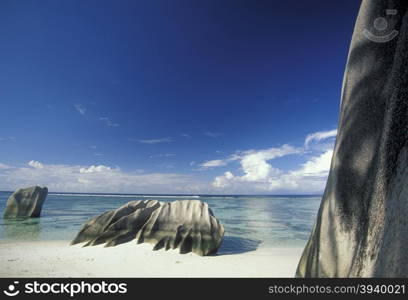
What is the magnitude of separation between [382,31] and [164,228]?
8725 mm

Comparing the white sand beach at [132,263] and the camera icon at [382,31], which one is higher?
the camera icon at [382,31]

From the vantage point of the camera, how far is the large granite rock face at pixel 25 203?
19.6 m

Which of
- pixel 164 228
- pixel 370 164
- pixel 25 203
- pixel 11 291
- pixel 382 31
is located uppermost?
pixel 382 31

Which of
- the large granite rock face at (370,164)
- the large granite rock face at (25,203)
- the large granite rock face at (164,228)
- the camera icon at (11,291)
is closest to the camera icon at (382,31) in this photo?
the large granite rock face at (370,164)

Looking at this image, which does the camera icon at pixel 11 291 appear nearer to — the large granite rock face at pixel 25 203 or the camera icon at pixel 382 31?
the camera icon at pixel 382 31

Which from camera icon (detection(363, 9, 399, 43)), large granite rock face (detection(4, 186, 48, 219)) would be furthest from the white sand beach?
large granite rock face (detection(4, 186, 48, 219))

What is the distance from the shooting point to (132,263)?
6.77 m

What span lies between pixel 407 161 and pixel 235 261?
680 centimetres

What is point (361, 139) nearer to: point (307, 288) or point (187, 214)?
point (307, 288)

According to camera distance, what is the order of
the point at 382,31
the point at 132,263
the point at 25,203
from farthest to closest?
the point at 25,203 < the point at 132,263 < the point at 382,31

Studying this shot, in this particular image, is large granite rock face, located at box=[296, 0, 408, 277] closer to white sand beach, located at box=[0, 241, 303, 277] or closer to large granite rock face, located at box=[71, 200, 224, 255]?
white sand beach, located at box=[0, 241, 303, 277]

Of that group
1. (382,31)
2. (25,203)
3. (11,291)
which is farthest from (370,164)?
(25,203)

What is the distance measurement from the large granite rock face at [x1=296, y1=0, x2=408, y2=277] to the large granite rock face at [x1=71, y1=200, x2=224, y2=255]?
18.6 feet

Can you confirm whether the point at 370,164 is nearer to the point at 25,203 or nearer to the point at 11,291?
the point at 11,291
